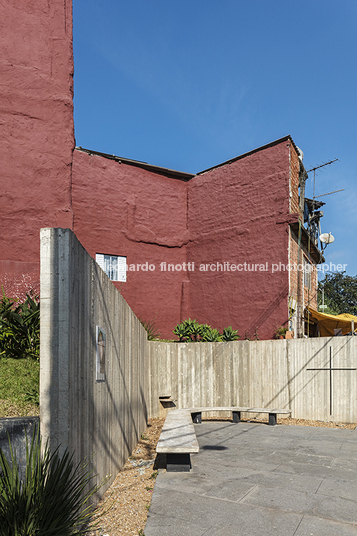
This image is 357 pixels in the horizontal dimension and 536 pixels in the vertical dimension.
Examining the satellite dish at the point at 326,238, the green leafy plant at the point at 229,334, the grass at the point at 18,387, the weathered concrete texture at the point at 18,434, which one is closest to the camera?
the weathered concrete texture at the point at 18,434

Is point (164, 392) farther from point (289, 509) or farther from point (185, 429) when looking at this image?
point (289, 509)

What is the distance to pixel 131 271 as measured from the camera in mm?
14477

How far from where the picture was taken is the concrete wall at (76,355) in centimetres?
301

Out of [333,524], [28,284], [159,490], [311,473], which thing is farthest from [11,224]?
[333,524]

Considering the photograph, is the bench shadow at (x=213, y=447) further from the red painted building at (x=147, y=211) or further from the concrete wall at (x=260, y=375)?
the red painted building at (x=147, y=211)

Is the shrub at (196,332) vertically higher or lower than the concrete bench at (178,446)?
higher

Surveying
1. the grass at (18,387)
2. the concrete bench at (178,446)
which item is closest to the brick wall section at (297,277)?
the concrete bench at (178,446)

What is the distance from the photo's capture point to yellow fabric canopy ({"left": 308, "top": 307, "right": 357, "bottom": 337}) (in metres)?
13.2

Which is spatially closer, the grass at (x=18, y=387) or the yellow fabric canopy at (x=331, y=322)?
the grass at (x=18, y=387)

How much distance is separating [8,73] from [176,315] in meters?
9.24

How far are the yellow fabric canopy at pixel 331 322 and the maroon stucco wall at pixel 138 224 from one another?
187 inches

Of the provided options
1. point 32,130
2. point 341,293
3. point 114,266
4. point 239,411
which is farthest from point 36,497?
point 341,293

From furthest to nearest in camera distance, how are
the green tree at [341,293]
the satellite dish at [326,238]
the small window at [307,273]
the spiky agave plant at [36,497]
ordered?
the green tree at [341,293] → the satellite dish at [326,238] → the small window at [307,273] → the spiky agave plant at [36,497]

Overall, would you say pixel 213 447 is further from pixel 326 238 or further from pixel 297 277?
pixel 326 238
